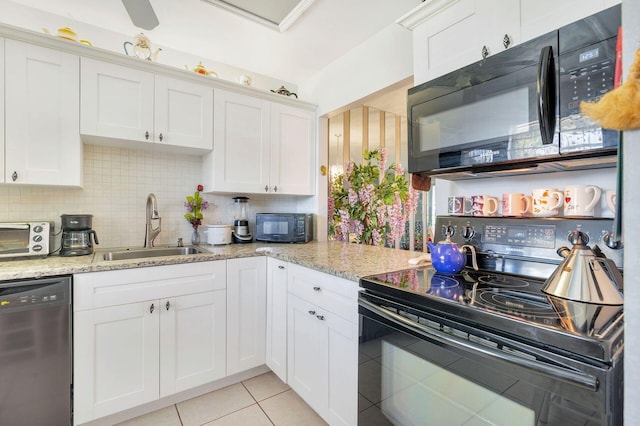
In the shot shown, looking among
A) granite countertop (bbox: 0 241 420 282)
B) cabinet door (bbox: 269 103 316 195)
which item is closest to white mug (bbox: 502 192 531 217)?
granite countertop (bbox: 0 241 420 282)

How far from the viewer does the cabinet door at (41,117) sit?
164 centimetres

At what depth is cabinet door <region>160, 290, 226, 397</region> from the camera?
175 cm

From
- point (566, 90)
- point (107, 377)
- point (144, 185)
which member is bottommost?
point (107, 377)

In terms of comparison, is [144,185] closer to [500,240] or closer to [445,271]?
[445,271]

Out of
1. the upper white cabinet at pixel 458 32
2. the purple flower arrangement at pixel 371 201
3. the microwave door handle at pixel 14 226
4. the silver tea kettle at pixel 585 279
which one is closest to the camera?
the silver tea kettle at pixel 585 279

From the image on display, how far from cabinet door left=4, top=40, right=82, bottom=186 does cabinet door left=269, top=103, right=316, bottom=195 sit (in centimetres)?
133

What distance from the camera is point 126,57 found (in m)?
1.92

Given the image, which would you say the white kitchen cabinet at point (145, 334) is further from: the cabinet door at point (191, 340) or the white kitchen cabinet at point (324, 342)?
the white kitchen cabinet at point (324, 342)

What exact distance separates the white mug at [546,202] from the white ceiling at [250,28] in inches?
54.6

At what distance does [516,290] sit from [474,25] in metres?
1.14

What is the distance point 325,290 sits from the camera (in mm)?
1506

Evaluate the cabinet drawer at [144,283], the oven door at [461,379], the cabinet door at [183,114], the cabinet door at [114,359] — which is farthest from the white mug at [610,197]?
the cabinet door at [183,114]

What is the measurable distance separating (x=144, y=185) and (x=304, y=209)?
1384 millimetres

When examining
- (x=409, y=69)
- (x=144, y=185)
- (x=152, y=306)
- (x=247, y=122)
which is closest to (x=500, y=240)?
(x=409, y=69)
